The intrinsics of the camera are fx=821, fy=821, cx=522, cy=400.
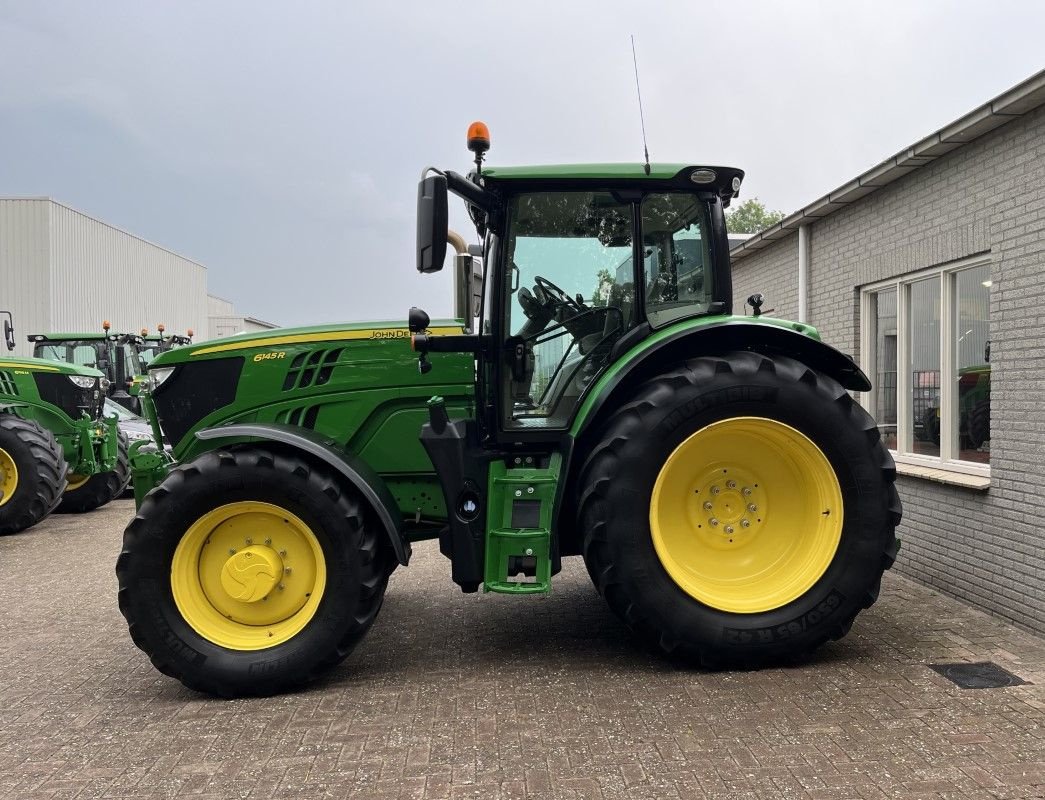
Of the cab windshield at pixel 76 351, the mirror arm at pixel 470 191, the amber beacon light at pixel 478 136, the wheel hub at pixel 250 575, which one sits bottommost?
the wheel hub at pixel 250 575

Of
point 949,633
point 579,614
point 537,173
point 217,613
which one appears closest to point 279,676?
point 217,613

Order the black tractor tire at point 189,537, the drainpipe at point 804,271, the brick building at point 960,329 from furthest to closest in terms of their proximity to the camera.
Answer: the drainpipe at point 804,271 → the brick building at point 960,329 → the black tractor tire at point 189,537

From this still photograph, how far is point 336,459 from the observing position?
396cm

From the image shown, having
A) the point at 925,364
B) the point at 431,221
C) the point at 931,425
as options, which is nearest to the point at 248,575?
the point at 431,221

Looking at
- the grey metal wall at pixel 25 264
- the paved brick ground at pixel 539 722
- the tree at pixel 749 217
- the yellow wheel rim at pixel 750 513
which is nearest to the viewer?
the paved brick ground at pixel 539 722

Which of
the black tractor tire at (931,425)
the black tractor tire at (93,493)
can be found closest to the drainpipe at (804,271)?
the black tractor tire at (931,425)

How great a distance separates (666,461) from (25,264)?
23.9 m

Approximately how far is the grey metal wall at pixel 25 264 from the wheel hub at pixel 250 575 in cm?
2220

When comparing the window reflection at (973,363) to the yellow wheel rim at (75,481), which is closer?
the window reflection at (973,363)

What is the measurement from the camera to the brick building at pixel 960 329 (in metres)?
4.51

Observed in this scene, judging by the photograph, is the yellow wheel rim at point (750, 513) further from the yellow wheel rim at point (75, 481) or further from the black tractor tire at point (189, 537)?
the yellow wheel rim at point (75, 481)

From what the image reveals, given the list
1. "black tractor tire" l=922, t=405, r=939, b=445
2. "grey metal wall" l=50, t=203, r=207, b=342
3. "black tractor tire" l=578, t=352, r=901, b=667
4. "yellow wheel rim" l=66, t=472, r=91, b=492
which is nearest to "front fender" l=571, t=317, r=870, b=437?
"black tractor tire" l=578, t=352, r=901, b=667

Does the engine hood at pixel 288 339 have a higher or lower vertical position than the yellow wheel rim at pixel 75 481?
higher

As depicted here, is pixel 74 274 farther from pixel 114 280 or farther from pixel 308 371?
pixel 308 371
